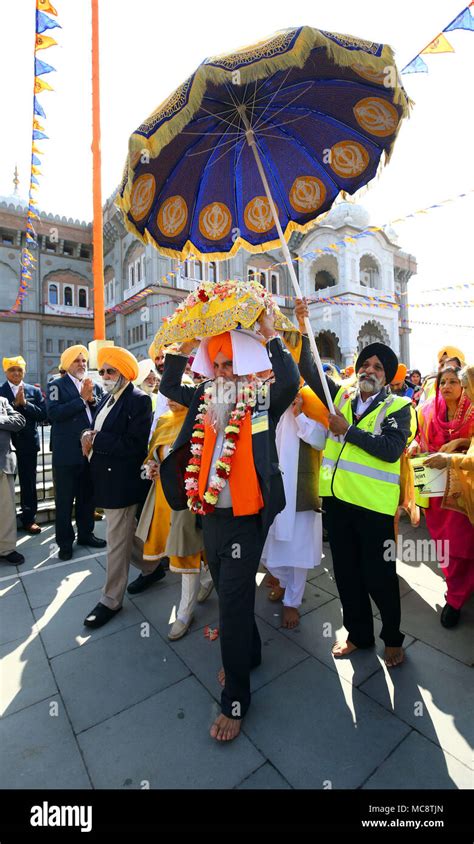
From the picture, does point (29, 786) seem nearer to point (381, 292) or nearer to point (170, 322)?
point (170, 322)

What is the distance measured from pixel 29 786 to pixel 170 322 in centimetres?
251

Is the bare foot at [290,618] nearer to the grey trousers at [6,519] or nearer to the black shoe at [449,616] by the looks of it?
the black shoe at [449,616]

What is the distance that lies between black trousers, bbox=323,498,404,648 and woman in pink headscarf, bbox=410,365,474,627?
31.1 inches

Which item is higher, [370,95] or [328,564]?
[370,95]

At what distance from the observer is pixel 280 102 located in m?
2.74

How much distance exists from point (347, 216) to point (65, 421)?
2604 cm

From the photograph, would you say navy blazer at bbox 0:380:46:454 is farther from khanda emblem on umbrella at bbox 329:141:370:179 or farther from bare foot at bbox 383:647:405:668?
bare foot at bbox 383:647:405:668

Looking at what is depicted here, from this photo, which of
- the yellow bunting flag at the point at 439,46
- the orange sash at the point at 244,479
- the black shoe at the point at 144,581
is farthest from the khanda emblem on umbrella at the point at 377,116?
the black shoe at the point at 144,581

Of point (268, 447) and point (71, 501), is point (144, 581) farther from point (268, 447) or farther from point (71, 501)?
point (268, 447)

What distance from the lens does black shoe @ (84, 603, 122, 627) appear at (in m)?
3.17

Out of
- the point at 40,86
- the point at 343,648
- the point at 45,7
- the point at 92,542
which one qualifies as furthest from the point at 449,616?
the point at 45,7

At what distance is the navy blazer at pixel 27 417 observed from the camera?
540cm

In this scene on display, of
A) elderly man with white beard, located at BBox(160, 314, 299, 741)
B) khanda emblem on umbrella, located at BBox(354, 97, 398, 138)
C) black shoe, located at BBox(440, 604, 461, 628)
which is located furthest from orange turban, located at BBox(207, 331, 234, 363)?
black shoe, located at BBox(440, 604, 461, 628)
